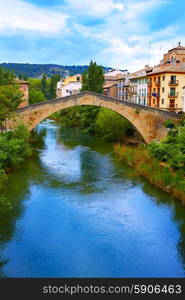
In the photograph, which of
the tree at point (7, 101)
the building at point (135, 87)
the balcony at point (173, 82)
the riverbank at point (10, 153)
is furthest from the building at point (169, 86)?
the riverbank at point (10, 153)

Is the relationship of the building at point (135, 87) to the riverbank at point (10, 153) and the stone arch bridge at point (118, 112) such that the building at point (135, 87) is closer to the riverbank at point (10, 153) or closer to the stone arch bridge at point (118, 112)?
the stone arch bridge at point (118, 112)

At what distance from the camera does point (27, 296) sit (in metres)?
9.91

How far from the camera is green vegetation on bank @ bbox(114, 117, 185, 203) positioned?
18484 mm

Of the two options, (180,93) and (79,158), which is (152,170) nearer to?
(79,158)

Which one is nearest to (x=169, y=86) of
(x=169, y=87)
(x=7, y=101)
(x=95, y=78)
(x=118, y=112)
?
(x=169, y=87)

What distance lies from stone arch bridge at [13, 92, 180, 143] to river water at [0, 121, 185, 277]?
23.9 feet

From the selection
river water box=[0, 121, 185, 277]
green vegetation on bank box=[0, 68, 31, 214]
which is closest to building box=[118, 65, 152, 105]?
green vegetation on bank box=[0, 68, 31, 214]

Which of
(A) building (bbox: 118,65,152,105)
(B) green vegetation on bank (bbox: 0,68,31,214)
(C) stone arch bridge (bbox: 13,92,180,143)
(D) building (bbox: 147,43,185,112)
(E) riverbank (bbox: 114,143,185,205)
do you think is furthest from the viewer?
(A) building (bbox: 118,65,152,105)

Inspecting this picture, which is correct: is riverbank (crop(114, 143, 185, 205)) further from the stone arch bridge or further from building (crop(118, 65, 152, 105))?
building (crop(118, 65, 152, 105))

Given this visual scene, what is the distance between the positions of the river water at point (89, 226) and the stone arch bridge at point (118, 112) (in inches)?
287

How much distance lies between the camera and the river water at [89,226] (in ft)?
38.3

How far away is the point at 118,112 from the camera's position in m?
31.5

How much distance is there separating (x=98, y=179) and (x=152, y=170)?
3277 mm

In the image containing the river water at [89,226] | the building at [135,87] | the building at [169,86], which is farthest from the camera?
the building at [135,87]
